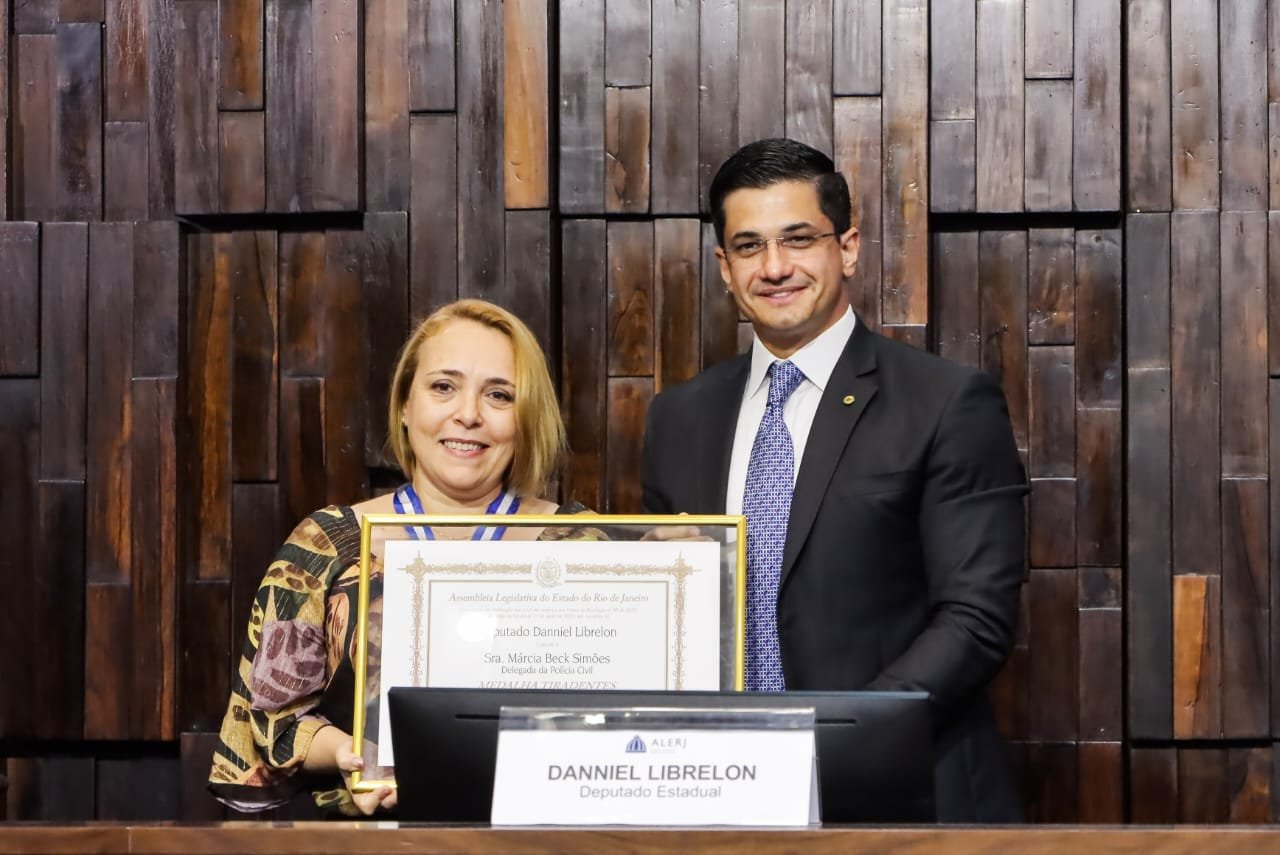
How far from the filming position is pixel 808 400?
234cm

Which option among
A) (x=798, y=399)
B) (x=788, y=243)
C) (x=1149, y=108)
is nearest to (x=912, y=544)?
(x=798, y=399)

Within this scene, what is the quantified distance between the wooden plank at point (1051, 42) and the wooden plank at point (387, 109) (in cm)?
123

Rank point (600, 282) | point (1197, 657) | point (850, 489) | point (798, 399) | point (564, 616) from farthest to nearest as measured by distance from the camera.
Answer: point (600, 282), point (1197, 657), point (798, 399), point (850, 489), point (564, 616)

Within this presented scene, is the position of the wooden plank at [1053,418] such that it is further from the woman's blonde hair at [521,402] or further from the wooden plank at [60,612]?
the wooden plank at [60,612]

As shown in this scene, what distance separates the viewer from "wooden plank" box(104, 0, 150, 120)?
3.05 m

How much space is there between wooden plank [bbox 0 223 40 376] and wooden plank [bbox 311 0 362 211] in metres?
0.60

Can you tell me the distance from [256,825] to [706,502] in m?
1.15

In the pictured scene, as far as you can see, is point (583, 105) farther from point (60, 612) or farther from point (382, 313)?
point (60, 612)

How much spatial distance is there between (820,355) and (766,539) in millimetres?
316

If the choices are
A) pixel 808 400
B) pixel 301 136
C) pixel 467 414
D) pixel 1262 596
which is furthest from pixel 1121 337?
pixel 301 136

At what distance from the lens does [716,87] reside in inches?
116

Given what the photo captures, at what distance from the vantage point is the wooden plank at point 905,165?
291cm

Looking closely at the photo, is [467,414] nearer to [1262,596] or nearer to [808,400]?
[808,400]

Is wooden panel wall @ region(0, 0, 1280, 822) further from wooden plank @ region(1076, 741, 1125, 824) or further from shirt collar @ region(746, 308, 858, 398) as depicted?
shirt collar @ region(746, 308, 858, 398)
